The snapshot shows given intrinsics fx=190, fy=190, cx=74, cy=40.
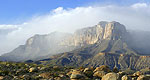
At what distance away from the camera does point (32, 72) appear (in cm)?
3052

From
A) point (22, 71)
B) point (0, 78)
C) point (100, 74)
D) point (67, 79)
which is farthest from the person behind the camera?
point (22, 71)

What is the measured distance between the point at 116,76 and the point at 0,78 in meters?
13.9

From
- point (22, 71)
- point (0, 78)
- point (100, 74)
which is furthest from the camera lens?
point (22, 71)

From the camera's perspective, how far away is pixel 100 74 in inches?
1089

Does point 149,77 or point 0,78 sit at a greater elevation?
point 0,78

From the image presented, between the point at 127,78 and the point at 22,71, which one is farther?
the point at 22,71

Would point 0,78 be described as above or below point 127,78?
above

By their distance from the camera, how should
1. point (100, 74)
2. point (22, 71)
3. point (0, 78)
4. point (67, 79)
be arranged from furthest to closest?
point (22, 71) → point (100, 74) → point (67, 79) → point (0, 78)

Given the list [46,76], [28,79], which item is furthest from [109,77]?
[28,79]

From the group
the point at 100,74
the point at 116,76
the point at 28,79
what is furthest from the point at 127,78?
the point at 28,79

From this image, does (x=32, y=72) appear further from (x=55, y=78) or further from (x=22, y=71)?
(x=55, y=78)

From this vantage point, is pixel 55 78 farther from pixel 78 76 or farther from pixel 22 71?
pixel 22 71

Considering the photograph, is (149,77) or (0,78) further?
(149,77)

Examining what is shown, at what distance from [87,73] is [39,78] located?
735 centimetres
